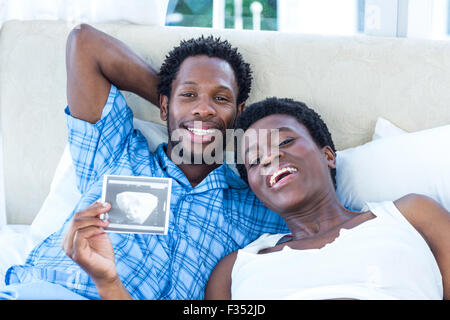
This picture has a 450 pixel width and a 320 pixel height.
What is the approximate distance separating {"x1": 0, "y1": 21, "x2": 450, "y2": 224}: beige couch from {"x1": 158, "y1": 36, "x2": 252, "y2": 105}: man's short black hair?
0.09 m

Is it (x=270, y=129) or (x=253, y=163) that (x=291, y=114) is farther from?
(x=253, y=163)

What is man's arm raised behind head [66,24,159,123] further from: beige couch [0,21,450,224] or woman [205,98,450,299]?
woman [205,98,450,299]

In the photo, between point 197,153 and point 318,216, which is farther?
point 197,153

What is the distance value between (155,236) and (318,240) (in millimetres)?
483

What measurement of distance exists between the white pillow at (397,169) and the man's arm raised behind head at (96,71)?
2.52ft

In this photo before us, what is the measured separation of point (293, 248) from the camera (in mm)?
1274

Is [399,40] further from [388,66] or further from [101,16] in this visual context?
[101,16]

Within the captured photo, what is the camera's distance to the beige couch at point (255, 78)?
172 cm

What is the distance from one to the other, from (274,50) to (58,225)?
3.35 ft

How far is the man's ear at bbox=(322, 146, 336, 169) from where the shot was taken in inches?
57.6

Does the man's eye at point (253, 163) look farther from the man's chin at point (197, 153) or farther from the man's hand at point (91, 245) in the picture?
the man's hand at point (91, 245)

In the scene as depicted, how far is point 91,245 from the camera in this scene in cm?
108

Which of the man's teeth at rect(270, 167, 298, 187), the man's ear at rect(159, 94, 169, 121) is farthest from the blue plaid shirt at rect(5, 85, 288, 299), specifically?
the man's teeth at rect(270, 167, 298, 187)

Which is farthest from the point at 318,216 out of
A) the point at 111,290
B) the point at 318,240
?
the point at 111,290
